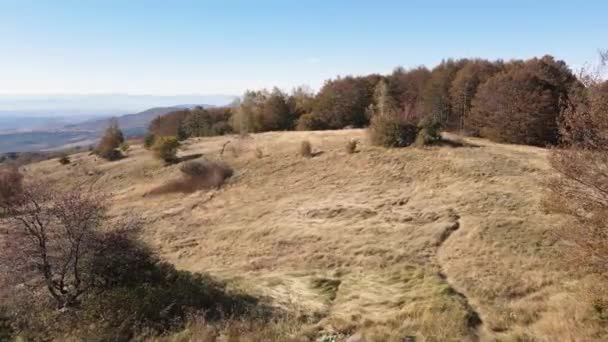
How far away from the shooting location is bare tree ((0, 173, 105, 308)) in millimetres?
11273

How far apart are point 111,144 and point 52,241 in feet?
179

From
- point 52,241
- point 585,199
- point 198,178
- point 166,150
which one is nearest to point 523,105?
point 198,178

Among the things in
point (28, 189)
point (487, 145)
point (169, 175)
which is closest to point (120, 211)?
point (169, 175)

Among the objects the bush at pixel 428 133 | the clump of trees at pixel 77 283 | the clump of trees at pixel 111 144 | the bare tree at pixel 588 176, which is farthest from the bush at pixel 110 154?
the bare tree at pixel 588 176

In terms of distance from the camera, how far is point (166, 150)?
49.1 metres

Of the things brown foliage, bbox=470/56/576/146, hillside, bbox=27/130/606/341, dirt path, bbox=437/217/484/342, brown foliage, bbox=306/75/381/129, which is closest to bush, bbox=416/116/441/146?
hillside, bbox=27/130/606/341

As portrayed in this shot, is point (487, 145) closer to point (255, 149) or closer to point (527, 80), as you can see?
point (527, 80)

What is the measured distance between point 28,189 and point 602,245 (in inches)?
589

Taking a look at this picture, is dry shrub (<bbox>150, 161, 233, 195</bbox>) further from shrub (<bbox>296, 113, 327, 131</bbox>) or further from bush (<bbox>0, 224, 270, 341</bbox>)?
bush (<bbox>0, 224, 270, 341</bbox>)

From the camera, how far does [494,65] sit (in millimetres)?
62188

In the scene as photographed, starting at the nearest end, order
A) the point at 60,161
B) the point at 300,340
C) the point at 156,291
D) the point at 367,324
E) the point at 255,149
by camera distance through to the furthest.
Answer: the point at 300,340 → the point at 367,324 → the point at 156,291 → the point at 255,149 → the point at 60,161

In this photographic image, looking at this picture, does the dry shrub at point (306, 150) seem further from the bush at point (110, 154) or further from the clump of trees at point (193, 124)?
the clump of trees at point (193, 124)

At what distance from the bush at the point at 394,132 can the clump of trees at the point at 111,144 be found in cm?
3635

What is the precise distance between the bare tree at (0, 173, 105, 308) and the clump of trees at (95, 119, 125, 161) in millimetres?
48883
